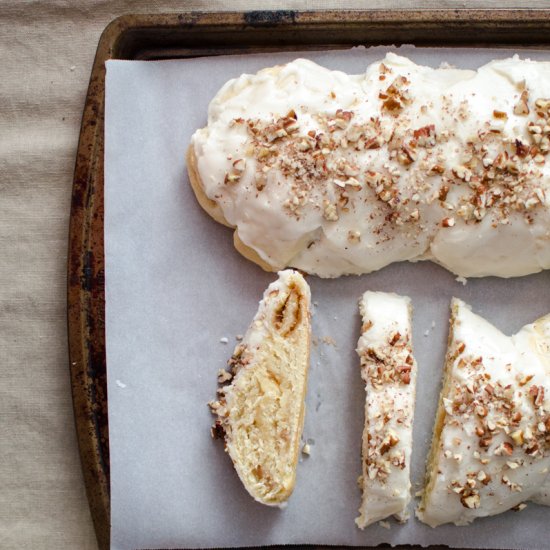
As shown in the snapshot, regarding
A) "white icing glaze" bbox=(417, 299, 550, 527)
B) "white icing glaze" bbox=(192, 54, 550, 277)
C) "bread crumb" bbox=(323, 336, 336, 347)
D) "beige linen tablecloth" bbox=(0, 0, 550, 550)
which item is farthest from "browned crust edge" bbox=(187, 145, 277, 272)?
"white icing glaze" bbox=(417, 299, 550, 527)

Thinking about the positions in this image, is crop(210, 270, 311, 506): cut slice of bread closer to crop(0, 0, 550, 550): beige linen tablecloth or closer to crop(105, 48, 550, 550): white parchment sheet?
crop(105, 48, 550, 550): white parchment sheet

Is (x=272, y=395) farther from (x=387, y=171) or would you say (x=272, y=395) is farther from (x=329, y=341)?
(x=387, y=171)

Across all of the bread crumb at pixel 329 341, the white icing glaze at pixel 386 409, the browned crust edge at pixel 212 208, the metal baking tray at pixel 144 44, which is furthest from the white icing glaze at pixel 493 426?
the metal baking tray at pixel 144 44

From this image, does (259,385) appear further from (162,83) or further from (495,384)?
(162,83)

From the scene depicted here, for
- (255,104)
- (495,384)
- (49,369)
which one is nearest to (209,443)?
(49,369)

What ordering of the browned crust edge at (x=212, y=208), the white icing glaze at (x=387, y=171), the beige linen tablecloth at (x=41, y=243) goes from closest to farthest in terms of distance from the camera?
the white icing glaze at (x=387, y=171), the browned crust edge at (x=212, y=208), the beige linen tablecloth at (x=41, y=243)

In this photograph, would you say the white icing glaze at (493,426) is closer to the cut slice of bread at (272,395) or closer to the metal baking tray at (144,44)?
the cut slice of bread at (272,395)
